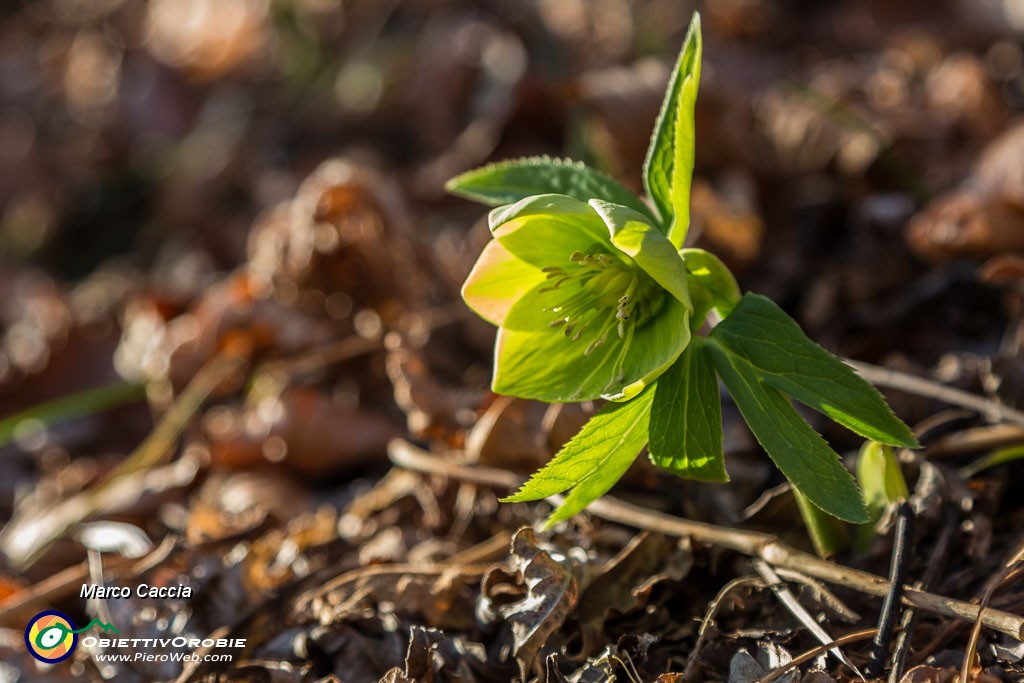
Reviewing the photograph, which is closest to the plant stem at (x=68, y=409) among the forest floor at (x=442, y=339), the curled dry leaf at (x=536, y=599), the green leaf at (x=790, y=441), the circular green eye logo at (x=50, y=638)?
the forest floor at (x=442, y=339)

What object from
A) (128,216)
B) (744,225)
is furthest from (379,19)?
(744,225)

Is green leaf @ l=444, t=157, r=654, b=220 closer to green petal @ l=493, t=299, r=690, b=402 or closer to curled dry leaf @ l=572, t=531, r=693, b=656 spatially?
green petal @ l=493, t=299, r=690, b=402

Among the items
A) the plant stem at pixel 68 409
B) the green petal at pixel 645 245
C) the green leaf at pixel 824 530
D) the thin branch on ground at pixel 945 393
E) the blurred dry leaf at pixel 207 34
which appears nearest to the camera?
the green petal at pixel 645 245

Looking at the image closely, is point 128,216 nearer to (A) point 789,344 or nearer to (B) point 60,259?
(B) point 60,259

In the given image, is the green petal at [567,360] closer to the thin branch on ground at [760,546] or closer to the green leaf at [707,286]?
the green leaf at [707,286]

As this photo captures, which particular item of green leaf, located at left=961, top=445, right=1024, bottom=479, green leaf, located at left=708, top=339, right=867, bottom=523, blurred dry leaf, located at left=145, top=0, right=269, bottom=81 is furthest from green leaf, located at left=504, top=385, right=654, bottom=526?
blurred dry leaf, located at left=145, top=0, right=269, bottom=81
